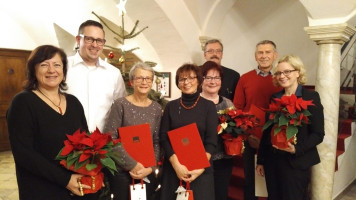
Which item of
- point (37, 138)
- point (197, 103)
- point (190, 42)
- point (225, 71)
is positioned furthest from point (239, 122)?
point (190, 42)

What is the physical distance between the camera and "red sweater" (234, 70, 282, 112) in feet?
8.88

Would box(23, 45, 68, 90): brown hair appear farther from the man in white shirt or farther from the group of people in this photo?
the man in white shirt

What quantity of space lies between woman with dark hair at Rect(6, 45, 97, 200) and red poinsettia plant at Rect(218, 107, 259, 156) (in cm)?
105

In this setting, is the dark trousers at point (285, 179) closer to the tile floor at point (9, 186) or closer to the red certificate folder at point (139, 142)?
the red certificate folder at point (139, 142)

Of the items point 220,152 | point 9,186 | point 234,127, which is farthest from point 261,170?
point 9,186

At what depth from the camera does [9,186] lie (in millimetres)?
4566

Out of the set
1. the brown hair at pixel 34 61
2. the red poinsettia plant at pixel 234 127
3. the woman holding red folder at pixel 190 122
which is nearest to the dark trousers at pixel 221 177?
the red poinsettia plant at pixel 234 127

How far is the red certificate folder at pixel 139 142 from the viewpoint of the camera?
1.91 m

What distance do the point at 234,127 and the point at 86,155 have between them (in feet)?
3.60

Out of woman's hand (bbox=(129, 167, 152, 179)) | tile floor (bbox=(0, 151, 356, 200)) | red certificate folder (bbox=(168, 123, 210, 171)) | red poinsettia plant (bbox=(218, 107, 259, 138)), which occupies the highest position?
red poinsettia plant (bbox=(218, 107, 259, 138))

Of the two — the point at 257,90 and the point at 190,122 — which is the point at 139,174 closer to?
the point at 190,122

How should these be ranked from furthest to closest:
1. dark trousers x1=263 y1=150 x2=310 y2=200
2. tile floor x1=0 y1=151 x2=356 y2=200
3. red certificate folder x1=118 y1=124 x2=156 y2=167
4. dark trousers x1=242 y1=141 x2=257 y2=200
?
tile floor x1=0 y1=151 x2=356 y2=200, dark trousers x1=242 y1=141 x2=257 y2=200, dark trousers x1=263 y1=150 x2=310 y2=200, red certificate folder x1=118 y1=124 x2=156 y2=167

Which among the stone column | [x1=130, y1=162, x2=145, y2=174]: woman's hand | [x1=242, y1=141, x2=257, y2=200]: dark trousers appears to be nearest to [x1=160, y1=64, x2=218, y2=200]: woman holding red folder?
[x1=130, y1=162, x2=145, y2=174]: woman's hand

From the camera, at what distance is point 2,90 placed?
6.62 metres
